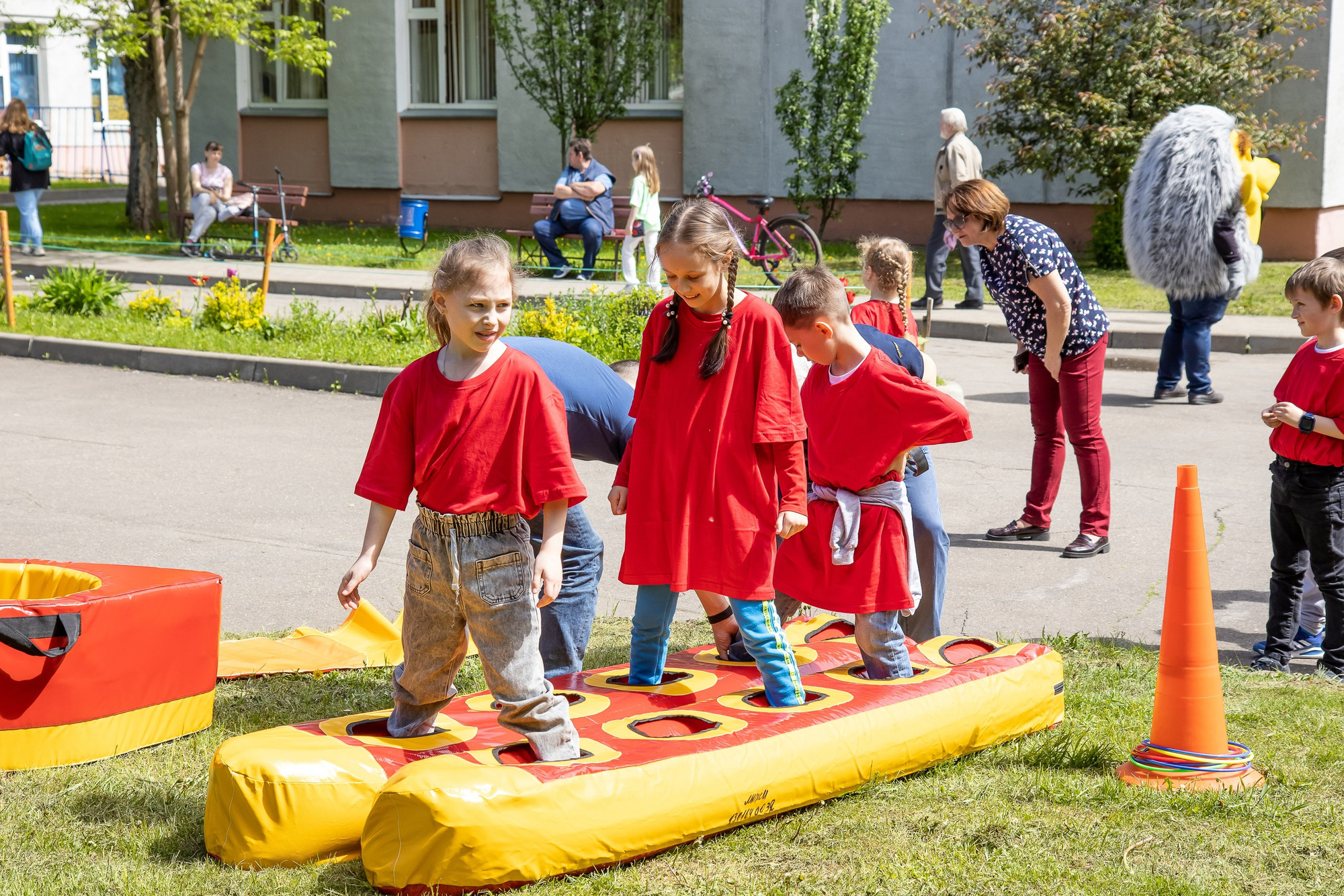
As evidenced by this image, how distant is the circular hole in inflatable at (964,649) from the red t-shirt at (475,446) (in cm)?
167

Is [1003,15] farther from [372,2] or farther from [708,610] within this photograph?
[708,610]

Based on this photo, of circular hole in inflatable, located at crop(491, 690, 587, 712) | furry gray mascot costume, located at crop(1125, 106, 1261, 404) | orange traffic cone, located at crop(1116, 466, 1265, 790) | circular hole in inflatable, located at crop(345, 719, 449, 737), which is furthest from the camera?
furry gray mascot costume, located at crop(1125, 106, 1261, 404)

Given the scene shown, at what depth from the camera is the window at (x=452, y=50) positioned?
23.7 meters

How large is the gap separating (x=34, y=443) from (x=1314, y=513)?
740 cm

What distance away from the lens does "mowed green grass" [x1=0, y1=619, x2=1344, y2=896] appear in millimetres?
3260

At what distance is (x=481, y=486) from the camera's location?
3359 mm

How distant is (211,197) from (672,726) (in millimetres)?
16826

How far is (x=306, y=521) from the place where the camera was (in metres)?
6.99

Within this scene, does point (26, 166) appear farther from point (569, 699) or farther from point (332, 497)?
point (569, 699)

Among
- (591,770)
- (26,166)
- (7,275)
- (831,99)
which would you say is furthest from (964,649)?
(26,166)

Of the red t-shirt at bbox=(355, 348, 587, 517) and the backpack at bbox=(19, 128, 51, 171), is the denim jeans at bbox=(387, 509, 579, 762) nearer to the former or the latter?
the red t-shirt at bbox=(355, 348, 587, 517)

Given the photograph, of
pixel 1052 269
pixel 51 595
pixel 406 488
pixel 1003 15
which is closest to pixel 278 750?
pixel 406 488

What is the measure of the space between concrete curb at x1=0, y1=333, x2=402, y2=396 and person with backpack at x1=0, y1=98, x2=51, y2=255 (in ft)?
22.1

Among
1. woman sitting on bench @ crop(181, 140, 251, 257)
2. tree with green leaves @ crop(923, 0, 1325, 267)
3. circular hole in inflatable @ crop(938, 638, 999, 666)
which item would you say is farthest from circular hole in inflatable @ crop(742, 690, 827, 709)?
woman sitting on bench @ crop(181, 140, 251, 257)
